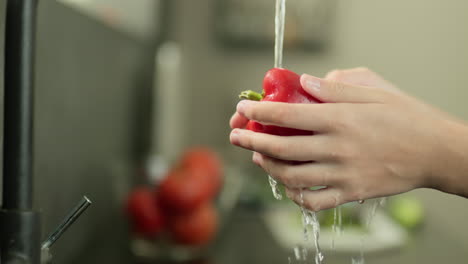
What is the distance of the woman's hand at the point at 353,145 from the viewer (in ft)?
1.45

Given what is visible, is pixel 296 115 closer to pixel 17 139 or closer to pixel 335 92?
pixel 335 92

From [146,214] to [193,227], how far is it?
0.10 meters

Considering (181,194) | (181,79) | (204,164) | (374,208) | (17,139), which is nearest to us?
(17,139)

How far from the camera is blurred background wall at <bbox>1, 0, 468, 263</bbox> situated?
797 mm

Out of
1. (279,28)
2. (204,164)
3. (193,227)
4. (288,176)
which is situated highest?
Result: (279,28)

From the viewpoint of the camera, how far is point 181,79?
2201mm

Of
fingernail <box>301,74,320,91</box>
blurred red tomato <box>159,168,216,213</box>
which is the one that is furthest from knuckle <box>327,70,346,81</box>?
blurred red tomato <box>159,168,216,213</box>

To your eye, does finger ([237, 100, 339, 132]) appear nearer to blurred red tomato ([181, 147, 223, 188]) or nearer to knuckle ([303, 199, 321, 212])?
knuckle ([303, 199, 321, 212])

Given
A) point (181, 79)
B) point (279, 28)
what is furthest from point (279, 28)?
point (181, 79)

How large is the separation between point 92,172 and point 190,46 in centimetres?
140

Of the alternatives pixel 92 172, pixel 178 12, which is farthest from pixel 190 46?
pixel 92 172

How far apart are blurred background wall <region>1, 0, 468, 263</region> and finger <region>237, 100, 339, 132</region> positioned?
0.27 m

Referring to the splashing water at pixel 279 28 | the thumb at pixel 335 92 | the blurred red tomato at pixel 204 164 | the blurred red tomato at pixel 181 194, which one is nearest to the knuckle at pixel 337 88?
the thumb at pixel 335 92

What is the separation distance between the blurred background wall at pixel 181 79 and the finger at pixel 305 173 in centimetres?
30
